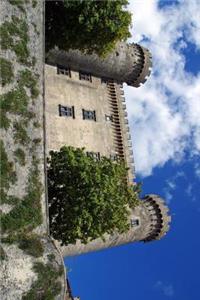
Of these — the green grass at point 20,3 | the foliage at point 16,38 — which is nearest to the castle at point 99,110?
the green grass at point 20,3

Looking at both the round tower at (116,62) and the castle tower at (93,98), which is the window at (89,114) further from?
the round tower at (116,62)

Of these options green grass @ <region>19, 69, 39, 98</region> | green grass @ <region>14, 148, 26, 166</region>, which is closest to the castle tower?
green grass @ <region>19, 69, 39, 98</region>

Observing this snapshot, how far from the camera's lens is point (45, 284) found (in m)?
29.7

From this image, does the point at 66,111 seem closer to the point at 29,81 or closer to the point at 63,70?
the point at 63,70

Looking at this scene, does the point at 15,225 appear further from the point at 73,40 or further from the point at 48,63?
the point at 48,63

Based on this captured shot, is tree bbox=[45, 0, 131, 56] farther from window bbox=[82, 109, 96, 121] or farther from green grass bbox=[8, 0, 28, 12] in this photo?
window bbox=[82, 109, 96, 121]

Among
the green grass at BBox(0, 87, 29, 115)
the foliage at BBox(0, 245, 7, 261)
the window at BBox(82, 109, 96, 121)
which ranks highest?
the green grass at BBox(0, 87, 29, 115)

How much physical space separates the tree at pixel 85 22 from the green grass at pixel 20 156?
11003mm

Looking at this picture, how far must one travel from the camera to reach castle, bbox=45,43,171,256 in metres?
47.6

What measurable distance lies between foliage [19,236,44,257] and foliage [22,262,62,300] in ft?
1.93

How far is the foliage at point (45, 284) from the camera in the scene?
95.6 feet

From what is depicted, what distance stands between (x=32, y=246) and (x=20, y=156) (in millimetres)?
4946

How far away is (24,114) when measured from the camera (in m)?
32.1

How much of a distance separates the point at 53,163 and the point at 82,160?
1.97 metres
